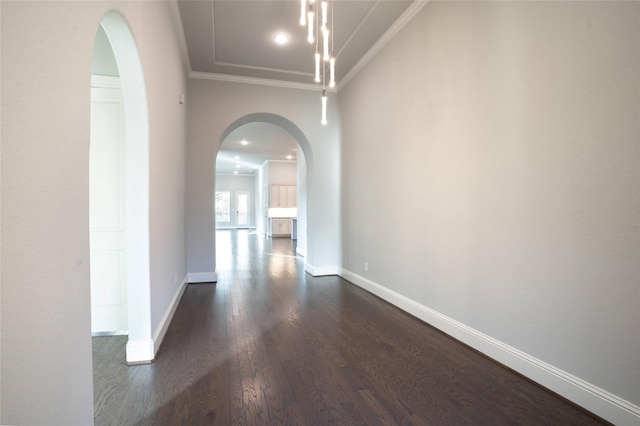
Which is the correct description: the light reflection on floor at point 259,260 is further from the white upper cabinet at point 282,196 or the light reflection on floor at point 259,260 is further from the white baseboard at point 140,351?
the white upper cabinet at point 282,196

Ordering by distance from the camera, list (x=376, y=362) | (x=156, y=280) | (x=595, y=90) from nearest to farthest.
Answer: (x=595, y=90) < (x=376, y=362) < (x=156, y=280)

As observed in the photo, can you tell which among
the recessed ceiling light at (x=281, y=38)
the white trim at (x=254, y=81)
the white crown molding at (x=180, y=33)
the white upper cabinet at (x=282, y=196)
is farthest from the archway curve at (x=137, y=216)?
the white upper cabinet at (x=282, y=196)

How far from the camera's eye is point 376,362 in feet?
8.00

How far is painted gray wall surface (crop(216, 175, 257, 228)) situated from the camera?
693 inches

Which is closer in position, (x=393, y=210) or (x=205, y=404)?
(x=205, y=404)

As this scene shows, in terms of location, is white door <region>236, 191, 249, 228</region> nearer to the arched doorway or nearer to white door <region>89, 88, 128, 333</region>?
white door <region>89, 88, 128, 333</region>

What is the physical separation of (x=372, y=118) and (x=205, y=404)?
375cm

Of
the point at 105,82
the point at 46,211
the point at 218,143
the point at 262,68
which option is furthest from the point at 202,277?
the point at 46,211

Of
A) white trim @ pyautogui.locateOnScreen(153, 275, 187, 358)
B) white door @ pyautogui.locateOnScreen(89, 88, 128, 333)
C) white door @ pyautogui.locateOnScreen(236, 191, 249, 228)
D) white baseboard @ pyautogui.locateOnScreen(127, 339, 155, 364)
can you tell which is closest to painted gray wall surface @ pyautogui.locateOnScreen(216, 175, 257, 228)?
white door @ pyautogui.locateOnScreen(236, 191, 249, 228)

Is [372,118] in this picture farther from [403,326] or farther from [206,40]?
[403,326]

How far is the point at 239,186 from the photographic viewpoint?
1791 cm

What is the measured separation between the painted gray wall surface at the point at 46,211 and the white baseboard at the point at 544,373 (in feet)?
8.33

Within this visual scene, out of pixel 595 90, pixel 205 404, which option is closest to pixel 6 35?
pixel 205 404

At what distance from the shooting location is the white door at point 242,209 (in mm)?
17906
